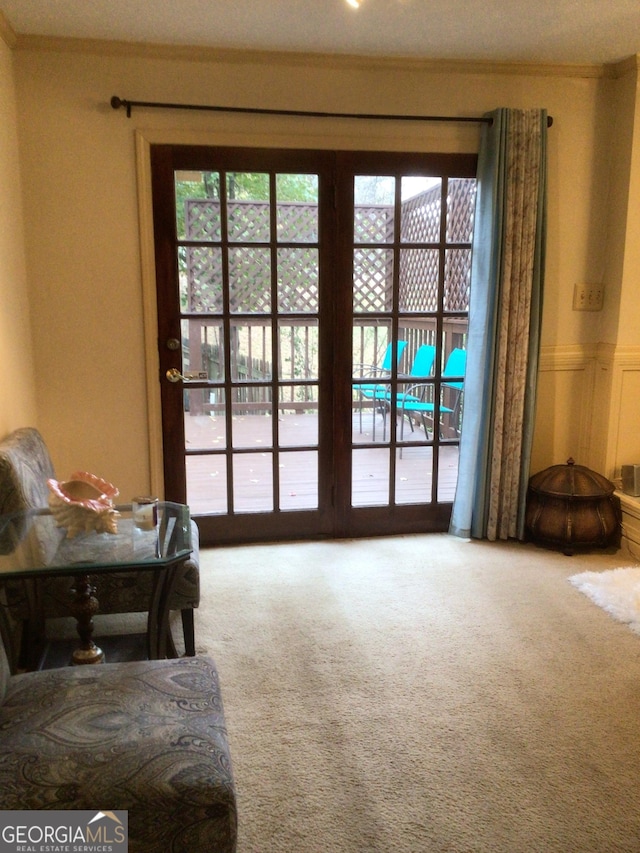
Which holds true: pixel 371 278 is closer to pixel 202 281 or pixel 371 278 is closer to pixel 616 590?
pixel 202 281

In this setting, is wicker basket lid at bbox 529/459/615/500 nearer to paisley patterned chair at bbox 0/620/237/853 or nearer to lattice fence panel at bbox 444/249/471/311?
lattice fence panel at bbox 444/249/471/311

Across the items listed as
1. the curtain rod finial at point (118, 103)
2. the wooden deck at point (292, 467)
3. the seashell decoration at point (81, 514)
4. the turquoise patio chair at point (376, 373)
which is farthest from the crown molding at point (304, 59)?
the seashell decoration at point (81, 514)

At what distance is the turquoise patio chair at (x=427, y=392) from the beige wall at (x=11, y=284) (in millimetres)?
1893

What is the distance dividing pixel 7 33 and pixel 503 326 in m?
2.62

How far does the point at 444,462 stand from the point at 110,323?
6.30 feet

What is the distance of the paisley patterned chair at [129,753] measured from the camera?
1.24 meters

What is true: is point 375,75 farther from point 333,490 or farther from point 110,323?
point 333,490

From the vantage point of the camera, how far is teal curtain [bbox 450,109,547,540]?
11.2ft

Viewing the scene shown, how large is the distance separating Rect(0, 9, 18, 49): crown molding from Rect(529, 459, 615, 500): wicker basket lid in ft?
10.7

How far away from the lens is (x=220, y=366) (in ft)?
11.4

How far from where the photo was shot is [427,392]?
12.4ft

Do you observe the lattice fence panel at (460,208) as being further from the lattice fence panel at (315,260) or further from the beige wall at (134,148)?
the beige wall at (134,148)

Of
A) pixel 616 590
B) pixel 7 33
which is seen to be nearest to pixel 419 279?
pixel 616 590

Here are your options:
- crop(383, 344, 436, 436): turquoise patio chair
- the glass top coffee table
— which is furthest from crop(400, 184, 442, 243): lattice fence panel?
the glass top coffee table
